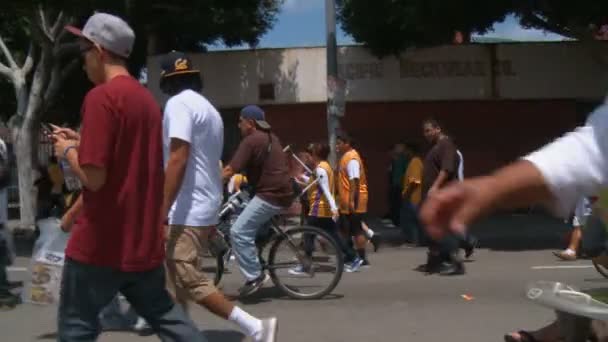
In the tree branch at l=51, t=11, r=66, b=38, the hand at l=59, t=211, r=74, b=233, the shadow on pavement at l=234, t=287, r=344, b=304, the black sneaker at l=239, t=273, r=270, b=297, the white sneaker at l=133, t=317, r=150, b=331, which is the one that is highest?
Answer: the tree branch at l=51, t=11, r=66, b=38

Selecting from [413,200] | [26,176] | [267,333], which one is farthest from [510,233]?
[267,333]

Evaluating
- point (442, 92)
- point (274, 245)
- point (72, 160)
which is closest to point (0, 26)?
point (442, 92)

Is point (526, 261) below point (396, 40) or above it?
below

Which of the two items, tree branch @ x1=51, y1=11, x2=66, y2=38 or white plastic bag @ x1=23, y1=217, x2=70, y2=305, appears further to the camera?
tree branch @ x1=51, y1=11, x2=66, y2=38

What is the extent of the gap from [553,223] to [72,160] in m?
13.0

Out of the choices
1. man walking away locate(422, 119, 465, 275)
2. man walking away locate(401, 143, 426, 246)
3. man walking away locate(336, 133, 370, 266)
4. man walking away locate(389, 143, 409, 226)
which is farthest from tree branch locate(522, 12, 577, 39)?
man walking away locate(336, 133, 370, 266)

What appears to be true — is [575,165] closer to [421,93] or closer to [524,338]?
[524,338]

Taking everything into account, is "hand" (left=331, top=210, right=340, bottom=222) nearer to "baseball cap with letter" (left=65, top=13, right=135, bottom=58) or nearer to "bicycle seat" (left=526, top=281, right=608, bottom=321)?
"baseball cap with letter" (left=65, top=13, right=135, bottom=58)

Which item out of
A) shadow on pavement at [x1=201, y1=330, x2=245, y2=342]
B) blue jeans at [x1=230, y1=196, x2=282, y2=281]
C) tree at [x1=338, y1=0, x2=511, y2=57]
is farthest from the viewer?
tree at [x1=338, y1=0, x2=511, y2=57]

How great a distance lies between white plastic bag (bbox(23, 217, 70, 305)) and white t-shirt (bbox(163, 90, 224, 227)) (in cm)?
83

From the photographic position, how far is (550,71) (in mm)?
17562

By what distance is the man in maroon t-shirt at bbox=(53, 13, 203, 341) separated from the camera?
151 inches

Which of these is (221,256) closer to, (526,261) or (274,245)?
(274,245)

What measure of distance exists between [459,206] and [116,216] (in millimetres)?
2225
